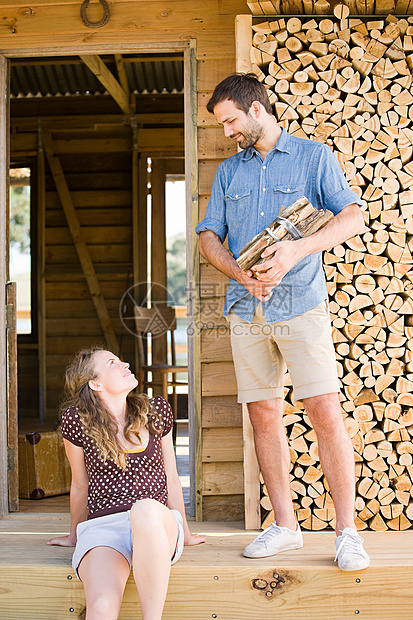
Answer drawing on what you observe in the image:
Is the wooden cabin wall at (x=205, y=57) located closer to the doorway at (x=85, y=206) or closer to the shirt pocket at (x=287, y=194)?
the shirt pocket at (x=287, y=194)

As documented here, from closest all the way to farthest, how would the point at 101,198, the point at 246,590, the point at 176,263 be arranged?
the point at 246,590 → the point at 101,198 → the point at 176,263

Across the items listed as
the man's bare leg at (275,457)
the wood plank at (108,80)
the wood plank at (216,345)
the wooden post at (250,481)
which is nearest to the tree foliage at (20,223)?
the wood plank at (108,80)

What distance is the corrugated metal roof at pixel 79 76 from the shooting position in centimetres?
605

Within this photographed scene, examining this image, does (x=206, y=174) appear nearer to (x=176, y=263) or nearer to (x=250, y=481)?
(x=250, y=481)

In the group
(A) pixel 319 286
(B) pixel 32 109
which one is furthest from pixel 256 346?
(B) pixel 32 109

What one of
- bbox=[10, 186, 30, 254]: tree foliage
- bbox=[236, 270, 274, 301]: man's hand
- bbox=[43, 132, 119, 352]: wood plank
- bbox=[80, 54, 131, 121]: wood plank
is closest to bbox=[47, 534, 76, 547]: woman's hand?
bbox=[236, 270, 274, 301]: man's hand

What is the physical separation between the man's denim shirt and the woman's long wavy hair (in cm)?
54

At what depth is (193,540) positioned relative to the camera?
2803 millimetres

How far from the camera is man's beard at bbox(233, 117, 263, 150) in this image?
268 cm

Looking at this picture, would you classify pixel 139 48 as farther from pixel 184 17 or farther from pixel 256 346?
pixel 256 346

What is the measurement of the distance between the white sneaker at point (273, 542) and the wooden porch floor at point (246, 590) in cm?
4

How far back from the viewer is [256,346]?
8.92ft

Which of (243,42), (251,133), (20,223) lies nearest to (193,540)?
(251,133)

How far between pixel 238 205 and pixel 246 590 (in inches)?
58.7
